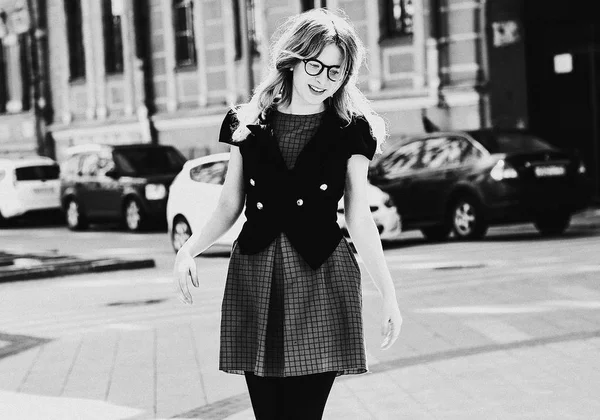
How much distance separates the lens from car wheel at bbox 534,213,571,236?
17.8 meters

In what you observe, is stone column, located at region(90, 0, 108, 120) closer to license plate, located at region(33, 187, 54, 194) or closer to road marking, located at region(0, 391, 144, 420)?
license plate, located at region(33, 187, 54, 194)

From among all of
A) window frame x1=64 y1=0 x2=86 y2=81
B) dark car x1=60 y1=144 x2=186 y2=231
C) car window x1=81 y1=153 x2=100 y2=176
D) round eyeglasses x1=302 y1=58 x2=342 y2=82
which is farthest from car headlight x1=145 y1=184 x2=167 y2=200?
round eyeglasses x1=302 y1=58 x2=342 y2=82

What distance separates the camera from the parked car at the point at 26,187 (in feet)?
88.3

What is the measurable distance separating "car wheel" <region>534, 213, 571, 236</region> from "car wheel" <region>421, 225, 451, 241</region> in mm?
1216

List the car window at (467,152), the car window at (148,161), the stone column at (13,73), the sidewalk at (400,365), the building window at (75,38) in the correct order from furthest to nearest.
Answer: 1. the stone column at (13,73)
2. the building window at (75,38)
3. the car window at (148,161)
4. the car window at (467,152)
5. the sidewalk at (400,365)

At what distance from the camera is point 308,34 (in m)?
4.08

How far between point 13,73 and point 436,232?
21.8 m

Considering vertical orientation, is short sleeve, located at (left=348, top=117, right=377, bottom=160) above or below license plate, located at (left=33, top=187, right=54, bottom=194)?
above

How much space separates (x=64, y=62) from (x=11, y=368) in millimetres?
27675

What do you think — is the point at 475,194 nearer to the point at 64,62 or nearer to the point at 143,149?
the point at 143,149

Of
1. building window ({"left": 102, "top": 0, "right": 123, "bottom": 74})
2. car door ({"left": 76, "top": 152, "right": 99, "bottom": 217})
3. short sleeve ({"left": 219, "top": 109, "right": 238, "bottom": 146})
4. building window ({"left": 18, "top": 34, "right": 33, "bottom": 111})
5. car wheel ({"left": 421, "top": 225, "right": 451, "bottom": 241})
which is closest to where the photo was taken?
short sleeve ({"left": 219, "top": 109, "right": 238, "bottom": 146})

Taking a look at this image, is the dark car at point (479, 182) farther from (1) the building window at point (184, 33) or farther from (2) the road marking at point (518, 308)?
(1) the building window at point (184, 33)

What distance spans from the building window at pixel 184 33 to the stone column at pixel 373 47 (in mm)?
6319

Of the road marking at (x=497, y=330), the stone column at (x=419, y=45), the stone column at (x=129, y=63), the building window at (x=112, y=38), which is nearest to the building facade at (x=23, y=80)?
the building window at (x=112, y=38)
